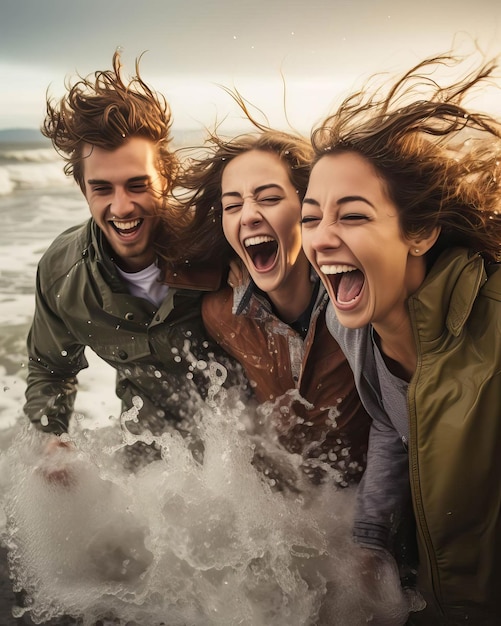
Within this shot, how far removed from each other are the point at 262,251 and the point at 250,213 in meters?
0.21

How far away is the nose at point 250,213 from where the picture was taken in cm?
215

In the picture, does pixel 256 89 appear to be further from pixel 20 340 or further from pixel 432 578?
pixel 20 340

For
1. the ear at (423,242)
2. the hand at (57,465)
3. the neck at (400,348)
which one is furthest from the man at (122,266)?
the ear at (423,242)

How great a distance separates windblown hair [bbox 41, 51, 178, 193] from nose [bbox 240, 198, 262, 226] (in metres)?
0.40

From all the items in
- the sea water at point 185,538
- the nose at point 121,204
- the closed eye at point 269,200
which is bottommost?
the sea water at point 185,538

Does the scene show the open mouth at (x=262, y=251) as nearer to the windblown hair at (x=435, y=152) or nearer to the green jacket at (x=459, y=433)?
the windblown hair at (x=435, y=152)

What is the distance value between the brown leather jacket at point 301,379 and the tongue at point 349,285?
0.89ft

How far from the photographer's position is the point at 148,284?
2.55 metres

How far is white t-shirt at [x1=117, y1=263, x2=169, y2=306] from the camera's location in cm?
254

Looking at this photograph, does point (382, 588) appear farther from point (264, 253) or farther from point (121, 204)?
point (121, 204)

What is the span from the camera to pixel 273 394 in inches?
94.3

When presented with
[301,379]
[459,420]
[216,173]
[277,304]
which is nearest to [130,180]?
[216,173]

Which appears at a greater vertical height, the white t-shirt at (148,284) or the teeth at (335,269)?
the teeth at (335,269)

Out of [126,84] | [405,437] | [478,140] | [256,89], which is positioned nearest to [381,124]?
[478,140]
